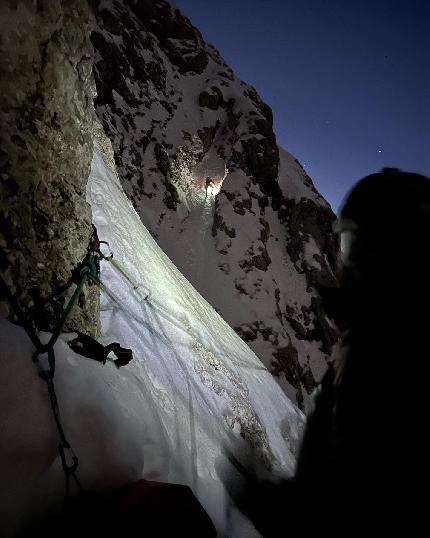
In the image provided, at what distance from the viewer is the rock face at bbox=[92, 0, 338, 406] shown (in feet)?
75.8

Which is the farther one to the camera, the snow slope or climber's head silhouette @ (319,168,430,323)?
climber's head silhouette @ (319,168,430,323)

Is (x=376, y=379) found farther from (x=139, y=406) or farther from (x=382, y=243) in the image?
(x=139, y=406)

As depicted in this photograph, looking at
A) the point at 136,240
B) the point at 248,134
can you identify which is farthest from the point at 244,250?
the point at 136,240

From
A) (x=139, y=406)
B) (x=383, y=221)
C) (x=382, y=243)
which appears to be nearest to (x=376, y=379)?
(x=382, y=243)

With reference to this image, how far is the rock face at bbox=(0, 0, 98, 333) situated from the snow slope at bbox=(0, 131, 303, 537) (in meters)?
0.37

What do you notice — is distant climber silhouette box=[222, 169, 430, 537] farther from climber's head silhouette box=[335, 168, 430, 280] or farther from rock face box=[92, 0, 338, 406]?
rock face box=[92, 0, 338, 406]

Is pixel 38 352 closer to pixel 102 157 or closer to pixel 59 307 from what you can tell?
pixel 59 307

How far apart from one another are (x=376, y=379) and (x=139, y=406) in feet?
4.63

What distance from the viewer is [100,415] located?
5.38 feet

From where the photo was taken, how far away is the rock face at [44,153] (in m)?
1.79

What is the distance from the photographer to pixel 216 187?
1095 inches

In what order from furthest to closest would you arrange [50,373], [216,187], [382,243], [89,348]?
[216,187] → [89,348] → [382,243] → [50,373]

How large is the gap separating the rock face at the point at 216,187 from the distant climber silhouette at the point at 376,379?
18.8 meters

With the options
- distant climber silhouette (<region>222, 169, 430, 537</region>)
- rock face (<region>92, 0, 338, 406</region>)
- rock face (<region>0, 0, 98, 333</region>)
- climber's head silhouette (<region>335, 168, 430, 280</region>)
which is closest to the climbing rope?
rock face (<region>0, 0, 98, 333</region>)
